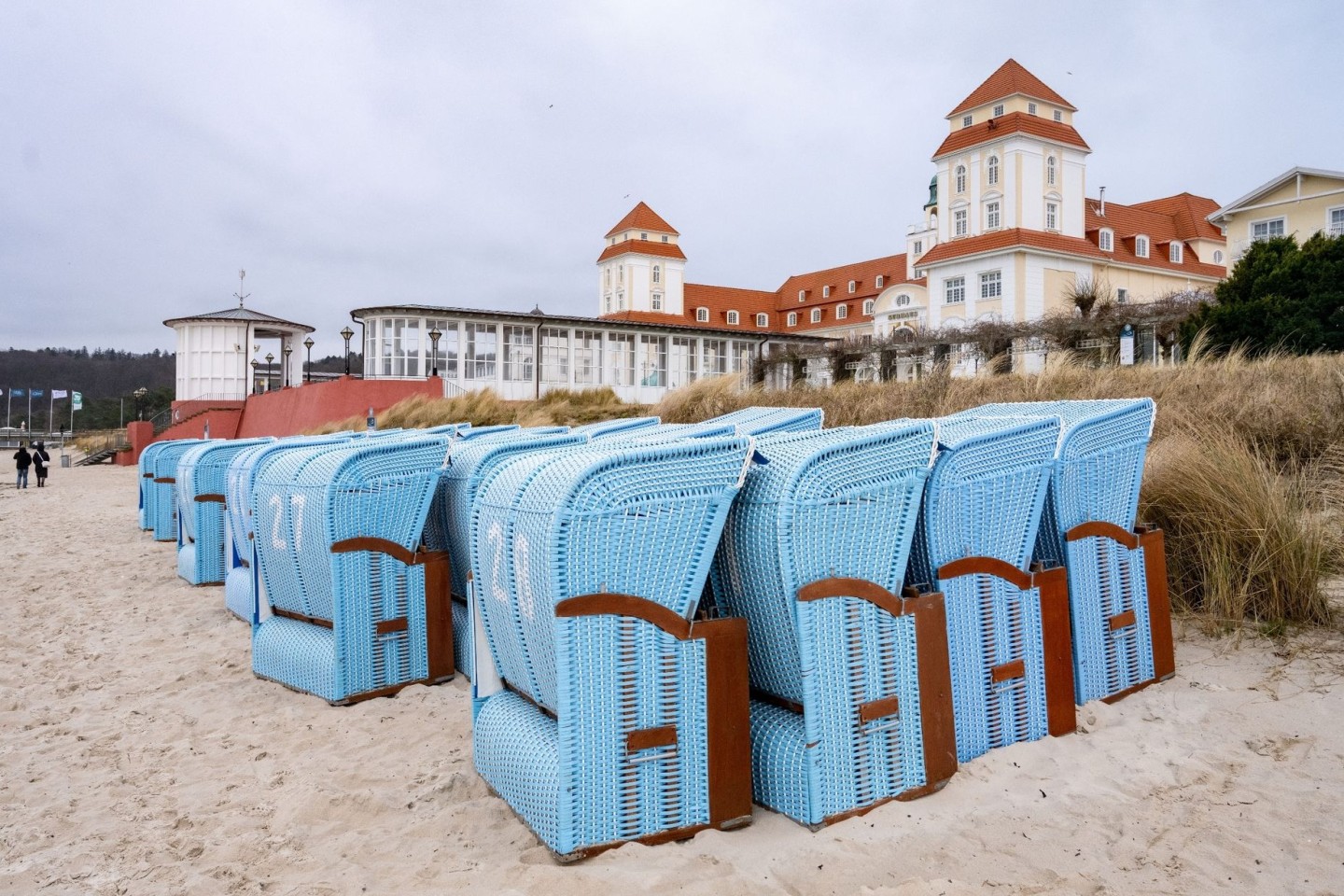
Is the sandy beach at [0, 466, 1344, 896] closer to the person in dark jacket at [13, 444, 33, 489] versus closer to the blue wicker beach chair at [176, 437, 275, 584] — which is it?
the blue wicker beach chair at [176, 437, 275, 584]

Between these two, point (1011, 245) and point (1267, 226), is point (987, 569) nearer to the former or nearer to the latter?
point (1011, 245)

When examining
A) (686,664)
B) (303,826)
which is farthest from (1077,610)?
(303,826)

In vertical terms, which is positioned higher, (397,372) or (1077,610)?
(397,372)

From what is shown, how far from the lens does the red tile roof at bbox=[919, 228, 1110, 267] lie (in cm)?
3831

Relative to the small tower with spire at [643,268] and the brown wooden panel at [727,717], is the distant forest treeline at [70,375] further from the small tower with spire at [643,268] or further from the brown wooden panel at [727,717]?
the brown wooden panel at [727,717]

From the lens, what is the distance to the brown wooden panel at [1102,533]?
3.99m

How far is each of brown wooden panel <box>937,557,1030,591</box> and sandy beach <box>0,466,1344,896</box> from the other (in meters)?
0.67

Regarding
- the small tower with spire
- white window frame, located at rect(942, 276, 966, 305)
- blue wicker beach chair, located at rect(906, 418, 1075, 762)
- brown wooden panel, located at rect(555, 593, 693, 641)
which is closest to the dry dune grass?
blue wicker beach chair, located at rect(906, 418, 1075, 762)

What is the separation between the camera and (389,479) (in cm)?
480

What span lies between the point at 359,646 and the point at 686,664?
2474mm

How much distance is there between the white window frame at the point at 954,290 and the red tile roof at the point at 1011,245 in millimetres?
1092

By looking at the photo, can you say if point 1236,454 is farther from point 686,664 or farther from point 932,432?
point 686,664

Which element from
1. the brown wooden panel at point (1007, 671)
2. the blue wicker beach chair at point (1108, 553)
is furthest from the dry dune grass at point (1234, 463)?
the brown wooden panel at point (1007, 671)

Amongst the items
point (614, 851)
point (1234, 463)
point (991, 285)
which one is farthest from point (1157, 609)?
point (991, 285)
